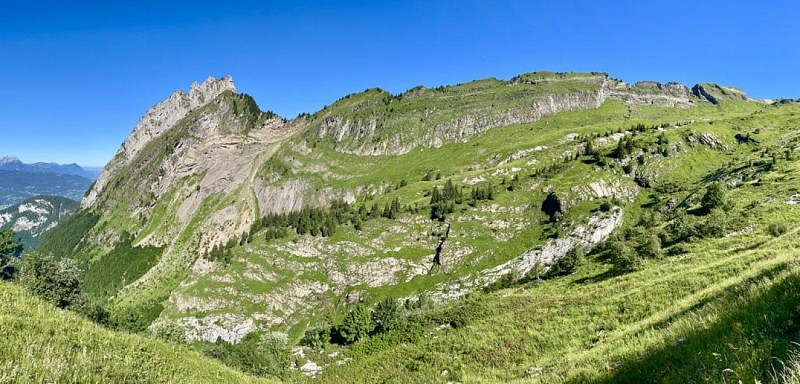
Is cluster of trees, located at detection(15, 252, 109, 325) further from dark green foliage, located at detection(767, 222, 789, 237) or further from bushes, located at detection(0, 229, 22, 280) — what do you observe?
dark green foliage, located at detection(767, 222, 789, 237)

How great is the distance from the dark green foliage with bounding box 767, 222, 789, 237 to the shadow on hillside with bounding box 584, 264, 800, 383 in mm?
42993

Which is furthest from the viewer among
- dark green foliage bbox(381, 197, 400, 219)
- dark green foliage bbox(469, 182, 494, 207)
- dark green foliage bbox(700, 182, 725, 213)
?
dark green foliage bbox(381, 197, 400, 219)

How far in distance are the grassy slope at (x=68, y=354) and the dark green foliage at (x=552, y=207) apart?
484ft

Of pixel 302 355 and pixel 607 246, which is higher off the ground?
pixel 607 246

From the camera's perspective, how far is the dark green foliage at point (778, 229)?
41787 mm

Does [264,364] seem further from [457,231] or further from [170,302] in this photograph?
[170,302]

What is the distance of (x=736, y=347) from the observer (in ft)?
27.5

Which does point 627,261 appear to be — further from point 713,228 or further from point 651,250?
point 713,228

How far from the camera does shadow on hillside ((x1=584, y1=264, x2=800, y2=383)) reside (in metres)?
7.26

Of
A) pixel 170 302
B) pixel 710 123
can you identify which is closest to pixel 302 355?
pixel 170 302

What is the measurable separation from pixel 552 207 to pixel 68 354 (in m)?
157

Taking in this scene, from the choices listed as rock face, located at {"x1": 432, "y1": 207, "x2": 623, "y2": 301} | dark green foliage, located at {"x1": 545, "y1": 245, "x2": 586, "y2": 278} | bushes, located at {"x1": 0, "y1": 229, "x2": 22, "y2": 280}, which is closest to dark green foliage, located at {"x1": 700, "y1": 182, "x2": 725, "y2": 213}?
dark green foliage, located at {"x1": 545, "y1": 245, "x2": 586, "y2": 278}

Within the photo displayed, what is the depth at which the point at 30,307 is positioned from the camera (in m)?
12.3

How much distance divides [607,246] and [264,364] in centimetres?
6695
